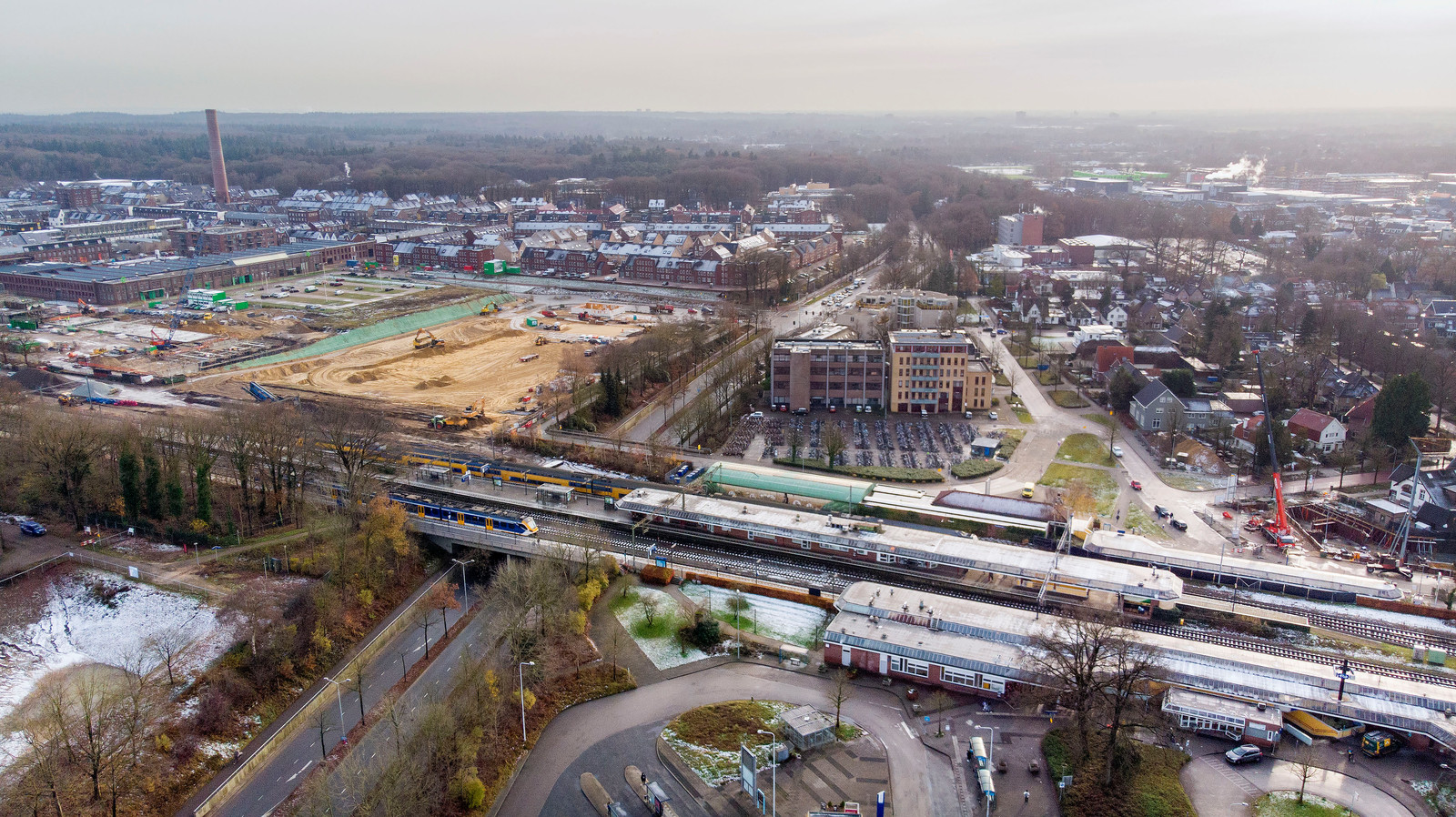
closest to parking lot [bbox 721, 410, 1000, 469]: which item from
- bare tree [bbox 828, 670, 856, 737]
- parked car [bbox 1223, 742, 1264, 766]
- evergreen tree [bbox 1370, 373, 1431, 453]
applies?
evergreen tree [bbox 1370, 373, 1431, 453]

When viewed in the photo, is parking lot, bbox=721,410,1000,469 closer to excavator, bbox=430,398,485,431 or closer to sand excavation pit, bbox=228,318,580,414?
excavator, bbox=430,398,485,431

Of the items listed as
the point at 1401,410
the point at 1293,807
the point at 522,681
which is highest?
the point at 1401,410

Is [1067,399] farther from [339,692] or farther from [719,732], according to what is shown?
[339,692]

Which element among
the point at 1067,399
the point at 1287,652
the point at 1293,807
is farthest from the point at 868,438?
the point at 1293,807

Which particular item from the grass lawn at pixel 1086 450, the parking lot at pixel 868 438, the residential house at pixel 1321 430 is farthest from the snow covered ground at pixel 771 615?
the residential house at pixel 1321 430

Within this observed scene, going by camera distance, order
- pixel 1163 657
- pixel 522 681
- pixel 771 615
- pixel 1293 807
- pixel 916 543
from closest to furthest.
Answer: pixel 1293 807 → pixel 522 681 → pixel 1163 657 → pixel 771 615 → pixel 916 543

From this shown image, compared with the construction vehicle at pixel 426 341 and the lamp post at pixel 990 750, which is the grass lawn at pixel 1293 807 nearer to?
the lamp post at pixel 990 750
